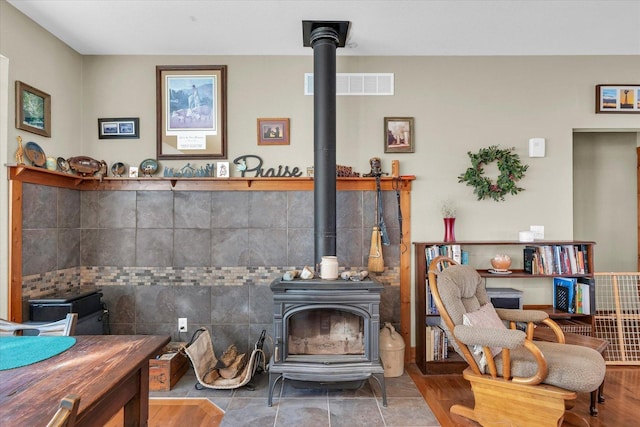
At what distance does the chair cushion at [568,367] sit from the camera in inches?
76.3

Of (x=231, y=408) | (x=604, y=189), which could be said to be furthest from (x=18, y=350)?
(x=604, y=189)

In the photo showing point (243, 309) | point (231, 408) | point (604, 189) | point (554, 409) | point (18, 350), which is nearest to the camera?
point (18, 350)

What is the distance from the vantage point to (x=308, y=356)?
2625 mm

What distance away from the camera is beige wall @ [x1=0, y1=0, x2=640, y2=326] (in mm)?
3271

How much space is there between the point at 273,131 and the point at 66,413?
2725 mm

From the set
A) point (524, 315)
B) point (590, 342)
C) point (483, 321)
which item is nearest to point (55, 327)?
point (483, 321)

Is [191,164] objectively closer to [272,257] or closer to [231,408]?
[272,257]

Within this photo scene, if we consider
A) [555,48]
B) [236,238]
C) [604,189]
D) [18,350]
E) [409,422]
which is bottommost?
[409,422]

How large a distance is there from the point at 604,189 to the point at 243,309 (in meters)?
4.23

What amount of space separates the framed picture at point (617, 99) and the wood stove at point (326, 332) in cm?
275

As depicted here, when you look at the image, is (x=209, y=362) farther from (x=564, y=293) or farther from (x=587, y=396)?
(x=564, y=293)

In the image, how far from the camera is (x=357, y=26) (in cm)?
283

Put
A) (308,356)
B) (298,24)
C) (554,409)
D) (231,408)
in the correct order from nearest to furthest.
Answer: (554,409) < (231,408) < (308,356) < (298,24)

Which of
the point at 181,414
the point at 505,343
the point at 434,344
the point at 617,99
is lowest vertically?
the point at 181,414
